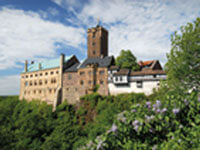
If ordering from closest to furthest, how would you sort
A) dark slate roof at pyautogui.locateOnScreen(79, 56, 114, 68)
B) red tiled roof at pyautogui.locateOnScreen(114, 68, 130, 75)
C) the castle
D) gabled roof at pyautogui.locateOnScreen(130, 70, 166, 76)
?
gabled roof at pyautogui.locateOnScreen(130, 70, 166, 76) < the castle < red tiled roof at pyautogui.locateOnScreen(114, 68, 130, 75) < dark slate roof at pyautogui.locateOnScreen(79, 56, 114, 68)

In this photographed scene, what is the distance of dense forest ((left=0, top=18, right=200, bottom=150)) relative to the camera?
224 inches

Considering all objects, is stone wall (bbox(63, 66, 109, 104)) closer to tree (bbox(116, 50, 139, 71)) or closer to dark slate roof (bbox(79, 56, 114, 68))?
dark slate roof (bbox(79, 56, 114, 68))

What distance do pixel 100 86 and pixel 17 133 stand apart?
2193cm

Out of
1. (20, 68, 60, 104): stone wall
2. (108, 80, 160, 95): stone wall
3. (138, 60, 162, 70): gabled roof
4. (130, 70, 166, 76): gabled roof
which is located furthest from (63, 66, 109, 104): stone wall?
(138, 60, 162, 70): gabled roof

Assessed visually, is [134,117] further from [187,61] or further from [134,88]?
[134,88]

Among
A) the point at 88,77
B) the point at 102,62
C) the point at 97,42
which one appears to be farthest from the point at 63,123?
the point at 97,42

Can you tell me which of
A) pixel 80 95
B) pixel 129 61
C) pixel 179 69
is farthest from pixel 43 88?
pixel 179 69

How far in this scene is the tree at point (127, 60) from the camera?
1427 inches

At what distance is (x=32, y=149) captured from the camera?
97.9ft

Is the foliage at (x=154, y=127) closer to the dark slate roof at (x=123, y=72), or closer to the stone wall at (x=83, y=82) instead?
the dark slate roof at (x=123, y=72)

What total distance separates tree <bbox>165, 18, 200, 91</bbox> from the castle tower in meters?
31.5

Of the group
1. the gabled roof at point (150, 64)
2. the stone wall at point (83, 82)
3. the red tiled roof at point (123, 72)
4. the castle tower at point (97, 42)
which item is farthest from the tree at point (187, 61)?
the castle tower at point (97, 42)

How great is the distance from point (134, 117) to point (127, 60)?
103 ft

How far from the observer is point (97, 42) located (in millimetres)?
48312
